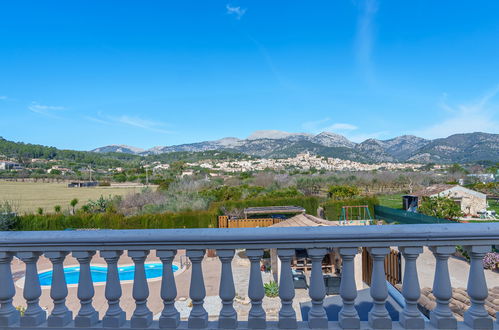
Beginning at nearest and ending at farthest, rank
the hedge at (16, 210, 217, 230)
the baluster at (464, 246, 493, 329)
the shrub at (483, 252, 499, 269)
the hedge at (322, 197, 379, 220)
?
the baluster at (464, 246, 493, 329)
the shrub at (483, 252, 499, 269)
the hedge at (16, 210, 217, 230)
the hedge at (322, 197, 379, 220)

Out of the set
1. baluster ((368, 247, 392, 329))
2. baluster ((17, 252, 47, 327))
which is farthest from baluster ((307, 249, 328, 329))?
baluster ((17, 252, 47, 327))

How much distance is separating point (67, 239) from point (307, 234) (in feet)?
4.00

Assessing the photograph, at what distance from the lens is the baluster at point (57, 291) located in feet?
5.11

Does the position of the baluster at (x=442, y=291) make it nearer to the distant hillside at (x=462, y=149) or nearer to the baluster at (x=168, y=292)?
the baluster at (x=168, y=292)

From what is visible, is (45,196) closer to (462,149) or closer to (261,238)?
(261,238)

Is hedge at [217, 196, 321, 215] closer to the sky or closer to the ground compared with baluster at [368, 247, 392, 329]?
closer to the ground

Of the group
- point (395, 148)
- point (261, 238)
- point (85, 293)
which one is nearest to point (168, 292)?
point (85, 293)

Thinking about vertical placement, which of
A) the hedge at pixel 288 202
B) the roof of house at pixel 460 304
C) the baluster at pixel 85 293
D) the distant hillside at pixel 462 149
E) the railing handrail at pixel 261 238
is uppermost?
the distant hillside at pixel 462 149

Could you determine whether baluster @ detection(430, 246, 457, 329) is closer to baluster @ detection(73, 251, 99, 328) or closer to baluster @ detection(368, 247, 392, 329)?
baluster @ detection(368, 247, 392, 329)

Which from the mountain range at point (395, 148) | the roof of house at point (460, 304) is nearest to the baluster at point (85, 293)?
the roof of house at point (460, 304)

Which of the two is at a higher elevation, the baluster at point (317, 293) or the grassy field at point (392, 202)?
the baluster at point (317, 293)

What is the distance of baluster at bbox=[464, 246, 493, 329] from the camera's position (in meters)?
1.41

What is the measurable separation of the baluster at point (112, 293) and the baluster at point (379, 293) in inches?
50.5

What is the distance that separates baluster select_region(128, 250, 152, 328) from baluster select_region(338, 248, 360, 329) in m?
0.98
